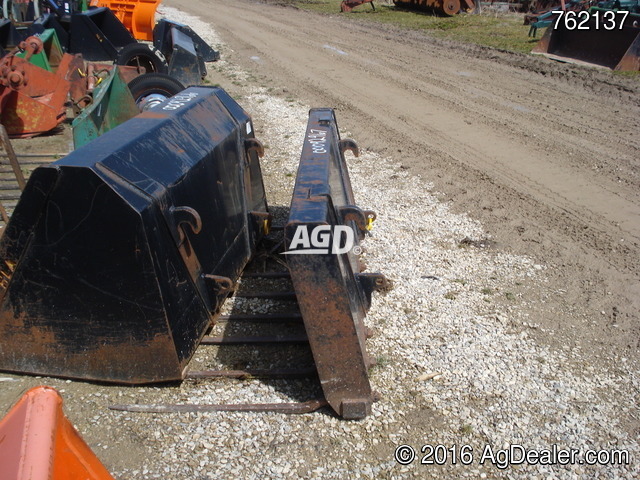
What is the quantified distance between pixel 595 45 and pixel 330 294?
11.5m

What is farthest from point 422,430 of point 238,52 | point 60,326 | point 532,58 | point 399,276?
point 238,52

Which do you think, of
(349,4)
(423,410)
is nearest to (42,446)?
(423,410)

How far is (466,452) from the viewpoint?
115 inches

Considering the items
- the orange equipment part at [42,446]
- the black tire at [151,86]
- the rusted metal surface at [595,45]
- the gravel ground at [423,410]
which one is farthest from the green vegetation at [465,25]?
the orange equipment part at [42,446]

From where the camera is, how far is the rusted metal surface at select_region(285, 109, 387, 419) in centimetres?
278

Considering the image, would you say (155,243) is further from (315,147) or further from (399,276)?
(399,276)

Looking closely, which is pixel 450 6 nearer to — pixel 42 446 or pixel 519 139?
pixel 519 139

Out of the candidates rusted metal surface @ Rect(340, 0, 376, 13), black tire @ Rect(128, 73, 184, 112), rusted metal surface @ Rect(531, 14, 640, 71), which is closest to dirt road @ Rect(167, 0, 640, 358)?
rusted metal surface @ Rect(531, 14, 640, 71)

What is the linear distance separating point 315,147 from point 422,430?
1924mm

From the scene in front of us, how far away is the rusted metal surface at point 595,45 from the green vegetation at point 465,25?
2.07 feet

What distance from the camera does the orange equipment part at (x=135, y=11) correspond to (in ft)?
44.1

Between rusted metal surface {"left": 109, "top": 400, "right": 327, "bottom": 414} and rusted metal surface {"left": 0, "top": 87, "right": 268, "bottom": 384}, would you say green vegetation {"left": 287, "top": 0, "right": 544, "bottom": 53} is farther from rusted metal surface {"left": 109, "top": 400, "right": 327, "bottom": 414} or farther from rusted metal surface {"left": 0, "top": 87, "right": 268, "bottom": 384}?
rusted metal surface {"left": 109, "top": 400, "right": 327, "bottom": 414}

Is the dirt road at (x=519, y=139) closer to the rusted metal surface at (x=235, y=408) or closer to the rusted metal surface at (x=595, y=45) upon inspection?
the rusted metal surface at (x=595, y=45)

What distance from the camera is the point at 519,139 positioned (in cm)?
779
